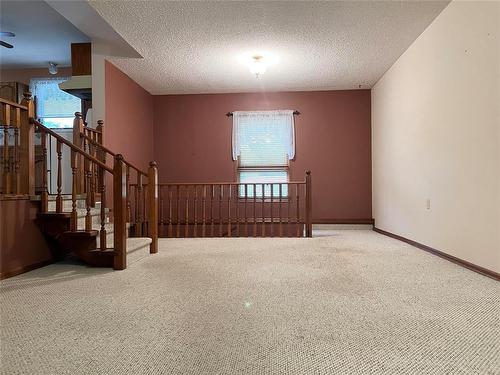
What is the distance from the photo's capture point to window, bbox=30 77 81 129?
19.6 ft

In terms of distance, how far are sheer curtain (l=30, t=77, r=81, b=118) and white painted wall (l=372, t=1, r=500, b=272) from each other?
5.14 m

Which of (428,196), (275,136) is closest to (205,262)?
(428,196)

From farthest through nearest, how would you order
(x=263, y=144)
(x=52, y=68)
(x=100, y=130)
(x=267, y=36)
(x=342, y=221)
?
(x=263, y=144)
(x=342, y=221)
(x=52, y=68)
(x=100, y=130)
(x=267, y=36)

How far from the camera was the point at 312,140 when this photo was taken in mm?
6660

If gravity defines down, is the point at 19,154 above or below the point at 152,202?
above

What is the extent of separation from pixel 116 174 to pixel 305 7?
2.44 m

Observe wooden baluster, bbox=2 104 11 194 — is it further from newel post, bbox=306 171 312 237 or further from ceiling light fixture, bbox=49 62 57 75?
newel post, bbox=306 171 312 237

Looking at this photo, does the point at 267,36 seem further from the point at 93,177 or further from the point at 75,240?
the point at 75,240

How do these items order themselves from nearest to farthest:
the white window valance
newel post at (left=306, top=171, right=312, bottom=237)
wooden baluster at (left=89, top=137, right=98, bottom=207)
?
wooden baluster at (left=89, top=137, right=98, bottom=207)
newel post at (left=306, top=171, right=312, bottom=237)
the white window valance

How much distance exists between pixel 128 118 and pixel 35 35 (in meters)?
1.60

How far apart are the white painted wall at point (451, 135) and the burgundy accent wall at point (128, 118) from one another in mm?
4017

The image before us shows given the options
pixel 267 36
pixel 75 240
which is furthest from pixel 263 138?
pixel 75 240

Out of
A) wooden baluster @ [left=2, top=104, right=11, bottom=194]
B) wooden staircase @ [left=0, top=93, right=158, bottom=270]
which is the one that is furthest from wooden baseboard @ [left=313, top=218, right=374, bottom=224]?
wooden baluster @ [left=2, top=104, right=11, bottom=194]

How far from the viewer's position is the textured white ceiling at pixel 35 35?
410 cm
